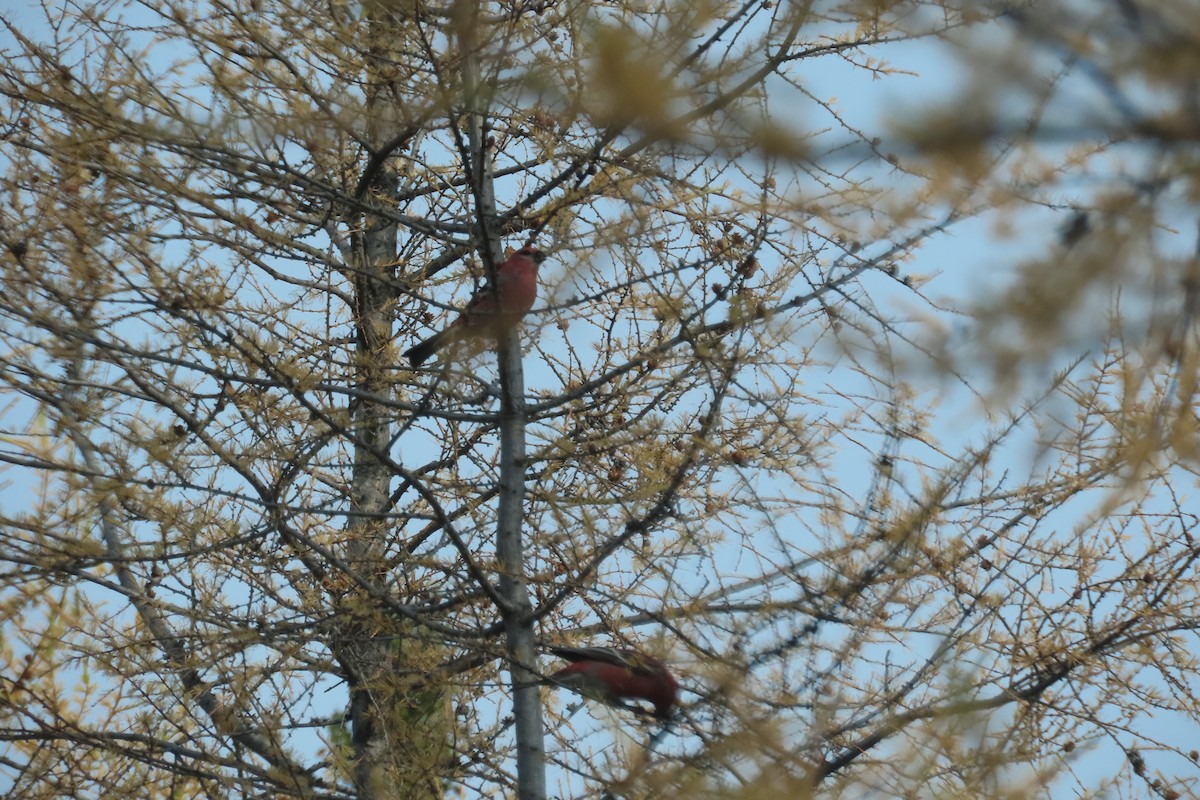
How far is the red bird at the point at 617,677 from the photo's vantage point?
393 centimetres

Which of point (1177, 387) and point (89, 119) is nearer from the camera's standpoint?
point (1177, 387)

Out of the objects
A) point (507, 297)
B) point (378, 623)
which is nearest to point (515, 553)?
point (378, 623)

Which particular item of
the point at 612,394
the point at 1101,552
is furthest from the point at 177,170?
the point at 1101,552

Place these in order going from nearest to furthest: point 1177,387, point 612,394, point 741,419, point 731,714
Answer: point 1177,387 → point 731,714 → point 612,394 → point 741,419

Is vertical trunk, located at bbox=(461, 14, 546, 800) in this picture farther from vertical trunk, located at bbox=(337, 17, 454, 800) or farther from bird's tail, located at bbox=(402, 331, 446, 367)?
bird's tail, located at bbox=(402, 331, 446, 367)

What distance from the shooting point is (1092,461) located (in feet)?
14.7

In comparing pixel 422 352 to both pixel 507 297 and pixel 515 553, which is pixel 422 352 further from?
pixel 515 553

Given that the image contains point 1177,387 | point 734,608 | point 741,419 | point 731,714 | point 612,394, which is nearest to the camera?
point 1177,387

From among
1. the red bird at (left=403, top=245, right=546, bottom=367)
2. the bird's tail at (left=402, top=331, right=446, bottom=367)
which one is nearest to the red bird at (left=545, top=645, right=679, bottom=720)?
the red bird at (left=403, top=245, right=546, bottom=367)

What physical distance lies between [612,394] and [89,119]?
7.35 ft

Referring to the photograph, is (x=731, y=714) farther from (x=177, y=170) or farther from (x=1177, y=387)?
(x=177, y=170)

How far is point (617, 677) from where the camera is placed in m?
4.40

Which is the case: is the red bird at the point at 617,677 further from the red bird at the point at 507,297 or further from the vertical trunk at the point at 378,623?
the red bird at the point at 507,297

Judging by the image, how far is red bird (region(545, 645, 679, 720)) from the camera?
12.9 ft
